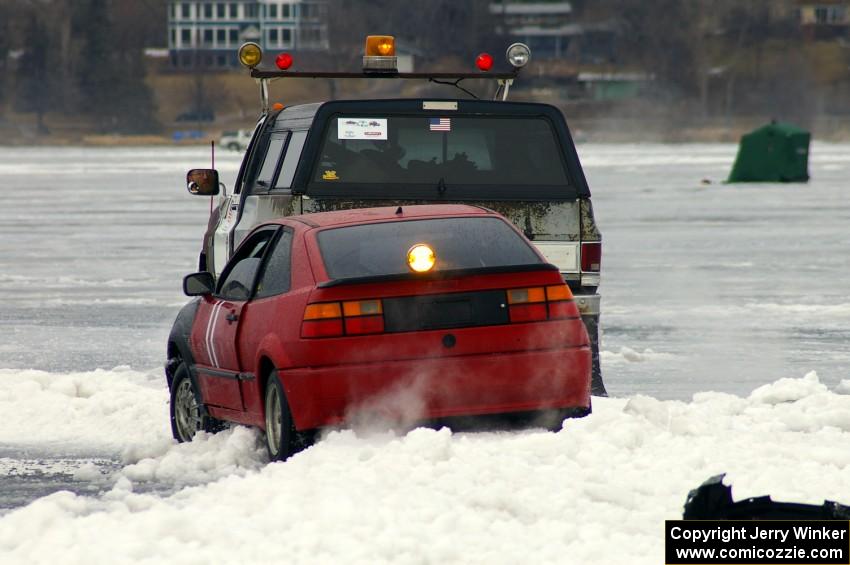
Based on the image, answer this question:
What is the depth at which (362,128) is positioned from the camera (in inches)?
443

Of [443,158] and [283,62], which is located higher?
[283,62]

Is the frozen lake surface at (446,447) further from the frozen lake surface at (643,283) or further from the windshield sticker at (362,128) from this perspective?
the windshield sticker at (362,128)

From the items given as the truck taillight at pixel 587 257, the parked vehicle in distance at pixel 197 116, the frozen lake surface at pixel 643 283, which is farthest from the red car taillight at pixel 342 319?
the parked vehicle in distance at pixel 197 116

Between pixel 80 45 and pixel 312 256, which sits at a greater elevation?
pixel 312 256

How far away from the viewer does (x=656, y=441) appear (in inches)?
329

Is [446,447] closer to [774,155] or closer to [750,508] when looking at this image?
[750,508]

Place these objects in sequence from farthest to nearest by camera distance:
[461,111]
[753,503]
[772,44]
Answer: [772,44] → [461,111] → [753,503]

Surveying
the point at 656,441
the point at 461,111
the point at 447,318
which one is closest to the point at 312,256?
the point at 447,318

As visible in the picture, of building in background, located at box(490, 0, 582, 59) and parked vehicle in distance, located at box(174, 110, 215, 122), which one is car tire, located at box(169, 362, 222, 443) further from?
building in background, located at box(490, 0, 582, 59)

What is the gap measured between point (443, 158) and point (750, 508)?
541 centimetres

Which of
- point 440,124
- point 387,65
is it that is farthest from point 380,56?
point 440,124

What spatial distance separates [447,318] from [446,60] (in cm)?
17821

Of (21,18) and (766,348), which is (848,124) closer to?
(21,18)

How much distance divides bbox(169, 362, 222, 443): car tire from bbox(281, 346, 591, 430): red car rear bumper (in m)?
1.70
